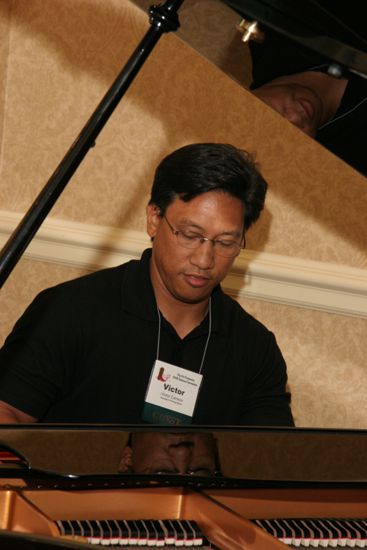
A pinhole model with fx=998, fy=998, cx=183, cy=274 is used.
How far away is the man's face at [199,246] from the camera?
2.17m

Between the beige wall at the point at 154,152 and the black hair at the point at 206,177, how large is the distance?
2.30 ft

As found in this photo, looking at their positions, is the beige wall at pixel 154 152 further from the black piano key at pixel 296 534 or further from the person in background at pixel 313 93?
the black piano key at pixel 296 534

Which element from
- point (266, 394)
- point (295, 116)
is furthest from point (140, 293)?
point (295, 116)

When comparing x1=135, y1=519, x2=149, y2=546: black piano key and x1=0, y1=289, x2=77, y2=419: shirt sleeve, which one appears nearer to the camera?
x1=135, y1=519, x2=149, y2=546: black piano key

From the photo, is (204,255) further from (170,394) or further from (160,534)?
(160,534)

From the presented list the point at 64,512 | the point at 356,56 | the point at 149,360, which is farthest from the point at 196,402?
the point at 356,56

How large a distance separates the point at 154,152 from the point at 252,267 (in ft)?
1.57

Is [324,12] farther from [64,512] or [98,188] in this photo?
[98,188]

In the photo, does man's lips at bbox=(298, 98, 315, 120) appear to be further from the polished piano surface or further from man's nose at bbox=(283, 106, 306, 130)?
the polished piano surface

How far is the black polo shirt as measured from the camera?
6.73 feet

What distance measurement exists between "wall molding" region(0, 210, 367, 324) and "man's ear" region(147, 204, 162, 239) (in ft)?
A: 2.37

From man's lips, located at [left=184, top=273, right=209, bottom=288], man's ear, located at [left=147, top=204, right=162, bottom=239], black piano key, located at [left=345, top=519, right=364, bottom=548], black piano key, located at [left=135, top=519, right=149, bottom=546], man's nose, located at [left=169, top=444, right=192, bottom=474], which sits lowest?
black piano key, located at [left=135, top=519, right=149, bottom=546]

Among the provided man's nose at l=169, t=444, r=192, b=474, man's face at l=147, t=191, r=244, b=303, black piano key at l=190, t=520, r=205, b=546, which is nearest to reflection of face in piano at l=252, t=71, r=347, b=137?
man's face at l=147, t=191, r=244, b=303

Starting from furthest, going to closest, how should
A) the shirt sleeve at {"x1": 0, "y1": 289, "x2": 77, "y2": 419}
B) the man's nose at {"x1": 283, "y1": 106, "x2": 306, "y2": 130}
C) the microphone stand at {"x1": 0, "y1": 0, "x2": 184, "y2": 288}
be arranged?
the shirt sleeve at {"x1": 0, "y1": 289, "x2": 77, "y2": 419} → the man's nose at {"x1": 283, "y1": 106, "x2": 306, "y2": 130} → the microphone stand at {"x1": 0, "y1": 0, "x2": 184, "y2": 288}
